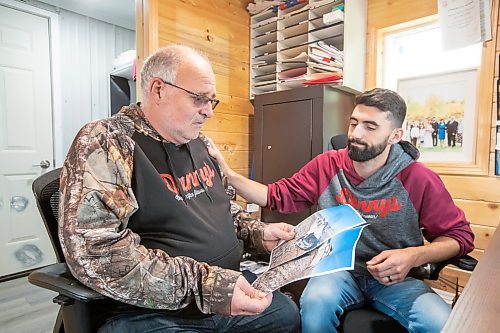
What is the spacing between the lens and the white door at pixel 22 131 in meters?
2.68

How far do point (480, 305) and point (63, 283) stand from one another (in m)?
0.85

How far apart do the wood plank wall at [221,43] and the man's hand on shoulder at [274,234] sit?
52.2 inches

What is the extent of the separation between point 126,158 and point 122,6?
8.76ft

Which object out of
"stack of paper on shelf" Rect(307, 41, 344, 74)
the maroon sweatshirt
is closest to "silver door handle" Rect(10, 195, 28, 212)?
"stack of paper on shelf" Rect(307, 41, 344, 74)

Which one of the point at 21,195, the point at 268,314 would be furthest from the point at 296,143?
the point at 21,195

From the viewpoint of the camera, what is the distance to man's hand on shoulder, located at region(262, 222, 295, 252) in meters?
1.15

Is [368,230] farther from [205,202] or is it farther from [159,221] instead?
[159,221]

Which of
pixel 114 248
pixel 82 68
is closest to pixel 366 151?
pixel 114 248

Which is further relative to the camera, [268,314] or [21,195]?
[21,195]

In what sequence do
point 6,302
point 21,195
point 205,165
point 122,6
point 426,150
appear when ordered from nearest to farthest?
1. point 205,165
2. point 426,150
3. point 6,302
4. point 21,195
5. point 122,6

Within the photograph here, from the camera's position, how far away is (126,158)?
898 millimetres

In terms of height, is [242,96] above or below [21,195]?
above

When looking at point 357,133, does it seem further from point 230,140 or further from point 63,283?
point 230,140

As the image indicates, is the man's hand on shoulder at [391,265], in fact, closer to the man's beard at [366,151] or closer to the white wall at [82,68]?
the man's beard at [366,151]
